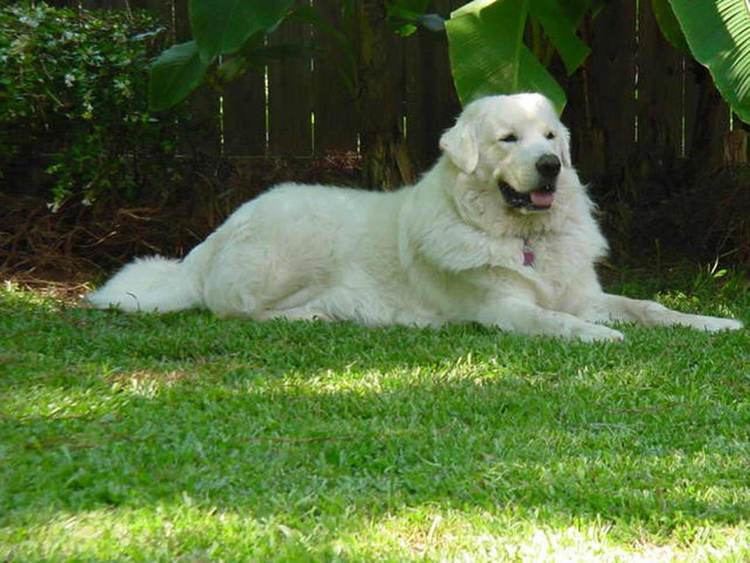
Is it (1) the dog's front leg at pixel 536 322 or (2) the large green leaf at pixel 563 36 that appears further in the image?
(2) the large green leaf at pixel 563 36

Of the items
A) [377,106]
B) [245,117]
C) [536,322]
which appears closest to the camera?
[536,322]

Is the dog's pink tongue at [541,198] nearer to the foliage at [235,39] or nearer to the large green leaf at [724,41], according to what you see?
the large green leaf at [724,41]

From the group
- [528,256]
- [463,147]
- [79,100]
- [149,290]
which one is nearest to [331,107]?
[79,100]

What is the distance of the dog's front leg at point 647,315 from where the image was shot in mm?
5812

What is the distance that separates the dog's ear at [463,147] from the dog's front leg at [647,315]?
924mm

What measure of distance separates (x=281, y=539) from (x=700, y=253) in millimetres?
5499

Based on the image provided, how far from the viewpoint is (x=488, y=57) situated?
6.92m

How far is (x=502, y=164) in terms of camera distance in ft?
19.6

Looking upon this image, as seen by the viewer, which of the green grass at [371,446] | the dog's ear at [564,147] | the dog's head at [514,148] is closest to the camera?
the green grass at [371,446]

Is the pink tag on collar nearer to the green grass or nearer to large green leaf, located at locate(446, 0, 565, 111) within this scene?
the green grass

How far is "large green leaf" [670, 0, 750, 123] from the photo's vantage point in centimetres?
577

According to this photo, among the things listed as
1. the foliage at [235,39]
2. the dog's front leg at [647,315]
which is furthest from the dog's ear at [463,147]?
the foliage at [235,39]

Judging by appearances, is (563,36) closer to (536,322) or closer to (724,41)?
(724,41)

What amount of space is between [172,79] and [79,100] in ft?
2.41
